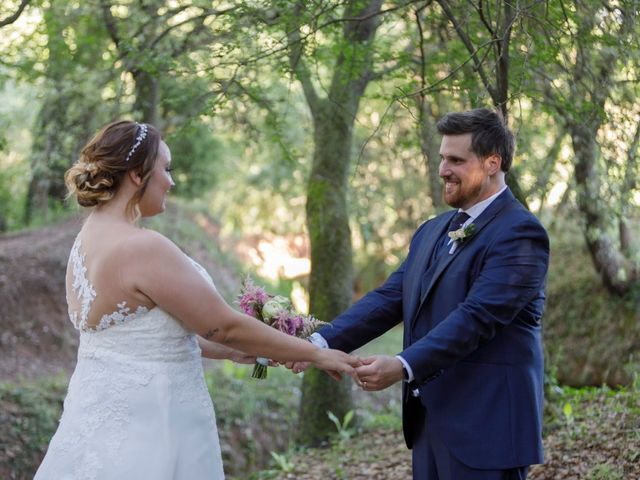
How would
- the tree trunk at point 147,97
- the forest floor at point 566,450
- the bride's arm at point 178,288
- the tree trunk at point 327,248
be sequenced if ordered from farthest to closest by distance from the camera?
1. the tree trunk at point 147,97
2. the tree trunk at point 327,248
3. the forest floor at point 566,450
4. the bride's arm at point 178,288

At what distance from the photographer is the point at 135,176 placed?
3.46 m

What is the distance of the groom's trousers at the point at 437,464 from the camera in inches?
139

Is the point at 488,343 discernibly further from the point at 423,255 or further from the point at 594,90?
the point at 594,90

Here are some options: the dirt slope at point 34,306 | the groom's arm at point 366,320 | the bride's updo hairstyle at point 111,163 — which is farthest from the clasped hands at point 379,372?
the dirt slope at point 34,306

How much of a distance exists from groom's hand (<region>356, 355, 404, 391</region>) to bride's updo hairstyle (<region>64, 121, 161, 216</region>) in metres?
1.23

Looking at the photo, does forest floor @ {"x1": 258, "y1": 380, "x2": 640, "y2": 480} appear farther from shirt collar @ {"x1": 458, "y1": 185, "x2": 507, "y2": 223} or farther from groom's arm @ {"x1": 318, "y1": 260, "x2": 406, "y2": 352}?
shirt collar @ {"x1": 458, "y1": 185, "x2": 507, "y2": 223}

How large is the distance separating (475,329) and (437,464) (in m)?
0.66

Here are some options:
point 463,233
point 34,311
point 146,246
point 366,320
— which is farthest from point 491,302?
point 34,311

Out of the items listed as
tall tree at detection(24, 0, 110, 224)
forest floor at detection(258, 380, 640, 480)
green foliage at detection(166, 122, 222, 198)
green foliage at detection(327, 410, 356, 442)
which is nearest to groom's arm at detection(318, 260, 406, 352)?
forest floor at detection(258, 380, 640, 480)

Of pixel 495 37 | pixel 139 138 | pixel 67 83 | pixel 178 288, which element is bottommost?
pixel 178 288

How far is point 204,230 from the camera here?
16938 millimetres

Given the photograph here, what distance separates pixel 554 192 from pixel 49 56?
5.63 metres

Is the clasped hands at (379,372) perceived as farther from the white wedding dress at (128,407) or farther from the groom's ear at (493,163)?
the groom's ear at (493,163)

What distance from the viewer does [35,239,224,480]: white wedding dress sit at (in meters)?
3.36
